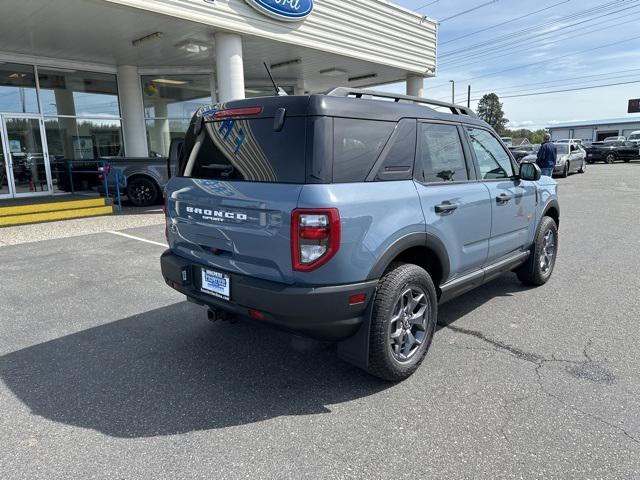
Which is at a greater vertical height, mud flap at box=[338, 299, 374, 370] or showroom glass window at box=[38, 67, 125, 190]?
showroom glass window at box=[38, 67, 125, 190]

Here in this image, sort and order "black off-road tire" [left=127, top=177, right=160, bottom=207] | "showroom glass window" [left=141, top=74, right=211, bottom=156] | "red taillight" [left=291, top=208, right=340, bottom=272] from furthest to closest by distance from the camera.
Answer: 1. "showroom glass window" [left=141, top=74, right=211, bottom=156]
2. "black off-road tire" [left=127, top=177, right=160, bottom=207]
3. "red taillight" [left=291, top=208, right=340, bottom=272]

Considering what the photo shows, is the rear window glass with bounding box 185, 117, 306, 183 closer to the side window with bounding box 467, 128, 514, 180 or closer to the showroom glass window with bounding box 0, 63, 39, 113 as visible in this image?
the side window with bounding box 467, 128, 514, 180

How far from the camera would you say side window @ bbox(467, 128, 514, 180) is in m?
4.09

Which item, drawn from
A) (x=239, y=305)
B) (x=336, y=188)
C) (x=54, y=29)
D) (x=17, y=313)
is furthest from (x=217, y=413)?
(x=54, y=29)

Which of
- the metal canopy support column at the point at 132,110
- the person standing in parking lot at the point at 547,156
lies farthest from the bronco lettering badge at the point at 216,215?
the person standing in parking lot at the point at 547,156

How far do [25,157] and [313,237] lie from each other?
42.9 ft

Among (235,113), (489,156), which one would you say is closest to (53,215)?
(235,113)

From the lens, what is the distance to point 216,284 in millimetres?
3117

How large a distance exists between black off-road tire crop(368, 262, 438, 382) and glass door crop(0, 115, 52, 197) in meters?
12.8

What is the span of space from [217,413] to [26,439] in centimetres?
107

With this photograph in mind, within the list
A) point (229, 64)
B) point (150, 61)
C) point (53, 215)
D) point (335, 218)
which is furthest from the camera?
point (150, 61)

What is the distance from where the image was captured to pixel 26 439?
2559 millimetres

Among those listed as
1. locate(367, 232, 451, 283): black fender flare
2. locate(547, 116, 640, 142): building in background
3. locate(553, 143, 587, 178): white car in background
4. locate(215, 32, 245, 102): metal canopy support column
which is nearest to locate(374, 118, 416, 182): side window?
locate(367, 232, 451, 283): black fender flare

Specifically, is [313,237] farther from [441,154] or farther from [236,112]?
[441,154]
